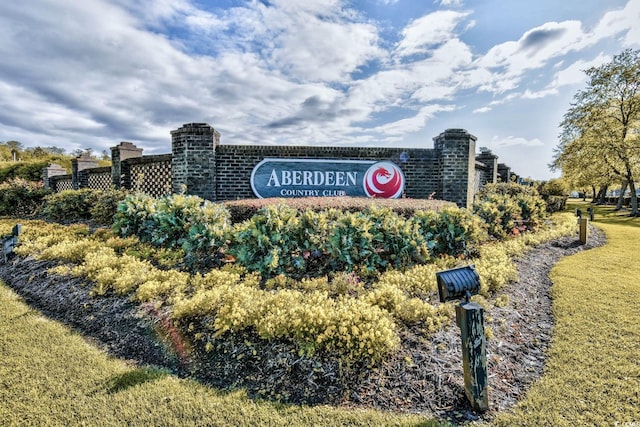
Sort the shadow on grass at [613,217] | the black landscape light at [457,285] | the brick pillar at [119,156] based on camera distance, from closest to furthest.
→ the black landscape light at [457,285] → the brick pillar at [119,156] → the shadow on grass at [613,217]

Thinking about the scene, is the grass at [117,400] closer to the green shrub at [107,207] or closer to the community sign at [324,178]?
the green shrub at [107,207]

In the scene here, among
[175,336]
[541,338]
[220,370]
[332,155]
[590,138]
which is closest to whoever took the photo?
[220,370]

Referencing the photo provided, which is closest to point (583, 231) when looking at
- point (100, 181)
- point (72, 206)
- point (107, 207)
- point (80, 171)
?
point (107, 207)

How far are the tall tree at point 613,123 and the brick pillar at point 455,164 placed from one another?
650 inches

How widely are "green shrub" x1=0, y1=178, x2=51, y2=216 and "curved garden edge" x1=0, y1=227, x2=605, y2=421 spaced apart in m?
9.94

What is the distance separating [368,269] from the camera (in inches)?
174

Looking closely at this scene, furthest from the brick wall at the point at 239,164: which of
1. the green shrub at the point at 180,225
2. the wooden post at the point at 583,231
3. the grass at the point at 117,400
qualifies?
the grass at the point at 117,400

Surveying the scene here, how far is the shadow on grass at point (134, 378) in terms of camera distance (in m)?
2.49

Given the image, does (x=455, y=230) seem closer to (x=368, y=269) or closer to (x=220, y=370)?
(x=368, y=269)

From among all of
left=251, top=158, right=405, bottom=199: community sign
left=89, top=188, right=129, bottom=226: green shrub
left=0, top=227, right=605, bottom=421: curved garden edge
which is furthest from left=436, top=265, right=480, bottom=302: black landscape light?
left=89, top=188, right=129, bottom=226: green shrub

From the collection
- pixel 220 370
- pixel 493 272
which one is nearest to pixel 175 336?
pixel 220 370

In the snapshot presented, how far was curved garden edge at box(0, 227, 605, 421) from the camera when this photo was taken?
7.89 ft

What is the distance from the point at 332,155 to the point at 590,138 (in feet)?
66.9

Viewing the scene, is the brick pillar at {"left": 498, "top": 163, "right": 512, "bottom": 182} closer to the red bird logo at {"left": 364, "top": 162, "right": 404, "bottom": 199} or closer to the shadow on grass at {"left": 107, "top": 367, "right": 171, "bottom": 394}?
the red bird logo at {"left": 364, "top": 162, "right": 404, "bottom": 199}
